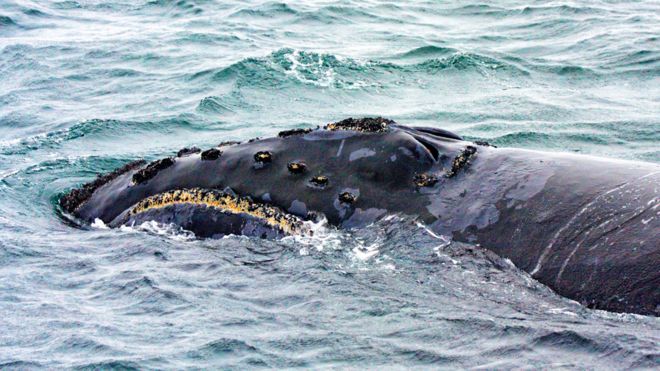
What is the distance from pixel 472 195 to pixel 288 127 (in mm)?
8447

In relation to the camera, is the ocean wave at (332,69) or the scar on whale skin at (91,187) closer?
the scar on whale skin at (91,187)

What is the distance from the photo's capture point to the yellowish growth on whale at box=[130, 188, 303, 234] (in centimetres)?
872

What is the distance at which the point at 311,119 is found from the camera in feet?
55.1

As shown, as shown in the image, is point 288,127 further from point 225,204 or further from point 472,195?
point 472,195

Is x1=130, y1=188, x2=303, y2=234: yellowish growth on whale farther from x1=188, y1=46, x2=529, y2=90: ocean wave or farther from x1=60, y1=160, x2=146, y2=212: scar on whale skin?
x1=188, y1=46, x2=529, y2=90: ocean wave

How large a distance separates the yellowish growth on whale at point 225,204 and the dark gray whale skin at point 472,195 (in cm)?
7

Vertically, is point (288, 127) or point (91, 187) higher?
point (91, 187)

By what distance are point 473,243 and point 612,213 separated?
46.6 inches

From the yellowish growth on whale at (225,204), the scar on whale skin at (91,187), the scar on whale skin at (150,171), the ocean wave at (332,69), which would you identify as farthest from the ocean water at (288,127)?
the scar on whale skin at (150,171)

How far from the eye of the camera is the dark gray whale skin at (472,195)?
281 inches

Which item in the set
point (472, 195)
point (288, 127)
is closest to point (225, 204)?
point (472, 195)

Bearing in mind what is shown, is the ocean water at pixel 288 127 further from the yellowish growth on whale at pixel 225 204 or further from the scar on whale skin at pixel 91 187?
the scar on whale skin at pixel 91 187

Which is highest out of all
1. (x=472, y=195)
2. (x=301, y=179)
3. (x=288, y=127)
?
(x=472, y=195)

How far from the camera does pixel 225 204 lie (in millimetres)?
9070
